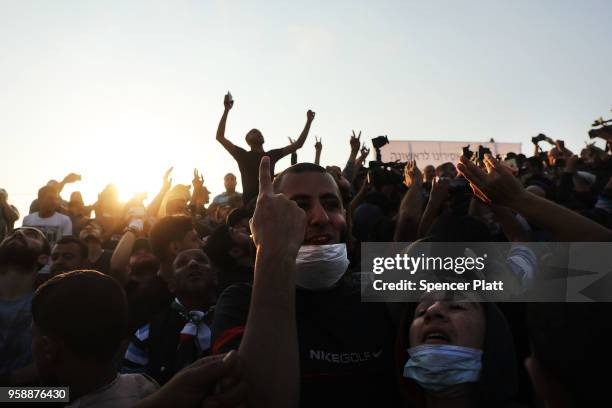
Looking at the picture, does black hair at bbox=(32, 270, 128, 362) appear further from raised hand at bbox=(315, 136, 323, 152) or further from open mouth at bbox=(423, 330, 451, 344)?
raised hand at bbox=(315, 136, 323, 152)

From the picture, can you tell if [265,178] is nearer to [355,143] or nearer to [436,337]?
[436,337]

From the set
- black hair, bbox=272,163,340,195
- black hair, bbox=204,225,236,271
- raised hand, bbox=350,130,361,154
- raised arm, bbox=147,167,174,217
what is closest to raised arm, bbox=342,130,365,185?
raised hand, bbox=350,130,361,154

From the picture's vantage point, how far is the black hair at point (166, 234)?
16.3 feet

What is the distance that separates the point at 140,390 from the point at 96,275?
0.59m

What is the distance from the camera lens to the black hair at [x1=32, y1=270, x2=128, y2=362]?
2301 millimetres

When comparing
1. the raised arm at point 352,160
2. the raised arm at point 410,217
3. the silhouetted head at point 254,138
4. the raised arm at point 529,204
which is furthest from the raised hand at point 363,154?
the raised arm at point 529,204

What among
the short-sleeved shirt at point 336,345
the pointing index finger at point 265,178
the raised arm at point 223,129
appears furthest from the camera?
the raised arm at point 223,129

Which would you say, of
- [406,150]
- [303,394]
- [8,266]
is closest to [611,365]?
[303,394]

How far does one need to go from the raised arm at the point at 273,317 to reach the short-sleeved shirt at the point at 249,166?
5142 mm

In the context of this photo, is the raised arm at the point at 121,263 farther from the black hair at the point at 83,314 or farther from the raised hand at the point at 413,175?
the raised hand at the point at 413,175

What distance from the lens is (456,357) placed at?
6.73 feet

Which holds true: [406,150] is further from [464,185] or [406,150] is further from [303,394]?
[303,394]

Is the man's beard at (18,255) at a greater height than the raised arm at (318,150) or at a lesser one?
lesser

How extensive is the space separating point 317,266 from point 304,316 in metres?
0.24
